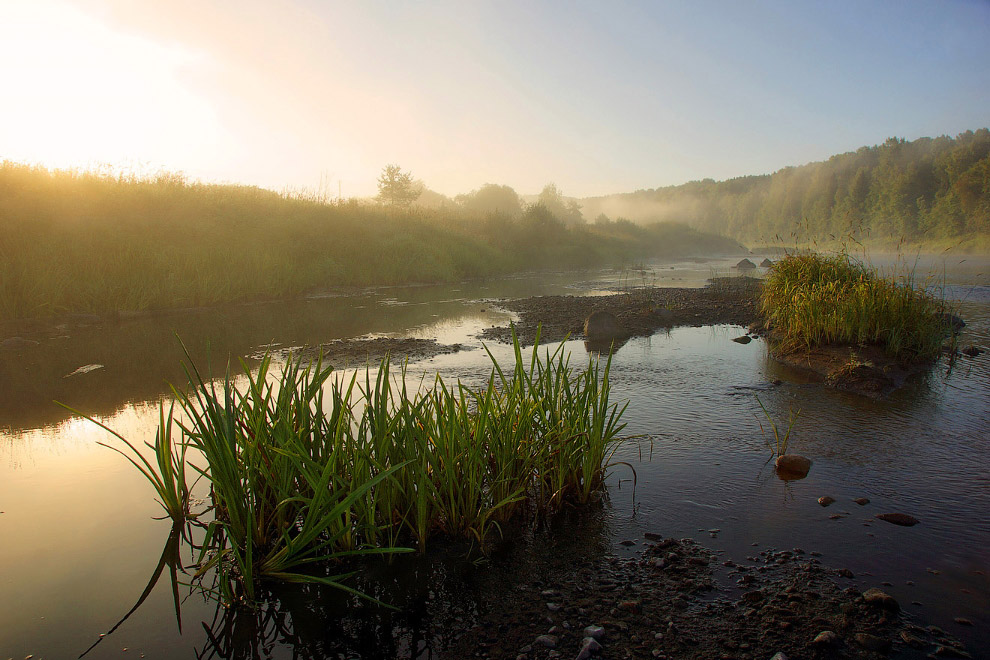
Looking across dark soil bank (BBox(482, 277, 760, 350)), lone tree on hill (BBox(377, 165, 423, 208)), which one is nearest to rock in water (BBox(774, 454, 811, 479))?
dark soil bank (BBox(482, 277, 760, 350))

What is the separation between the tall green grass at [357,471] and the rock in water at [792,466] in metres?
1.46

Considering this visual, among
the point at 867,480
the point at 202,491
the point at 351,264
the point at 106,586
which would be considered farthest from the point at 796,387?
the point at 351,264

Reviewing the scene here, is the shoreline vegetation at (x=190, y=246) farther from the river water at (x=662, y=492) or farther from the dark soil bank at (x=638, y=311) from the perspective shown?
the dark soil bank at (x=638, y=311)

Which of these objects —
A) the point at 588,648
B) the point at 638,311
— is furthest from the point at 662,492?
the point at 638,311

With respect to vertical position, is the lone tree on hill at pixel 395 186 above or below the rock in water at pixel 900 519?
above

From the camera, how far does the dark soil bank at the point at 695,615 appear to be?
2.09 m

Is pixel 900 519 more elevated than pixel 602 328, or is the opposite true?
pixel 602 328

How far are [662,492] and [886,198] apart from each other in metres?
60.2

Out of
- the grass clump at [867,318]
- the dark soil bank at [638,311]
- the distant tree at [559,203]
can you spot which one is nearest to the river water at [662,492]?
the grass clump at [867,318]

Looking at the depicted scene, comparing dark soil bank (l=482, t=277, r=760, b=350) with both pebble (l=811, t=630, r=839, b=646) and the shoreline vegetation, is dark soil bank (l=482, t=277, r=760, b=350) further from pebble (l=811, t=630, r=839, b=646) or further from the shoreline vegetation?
the shoreline vegetation

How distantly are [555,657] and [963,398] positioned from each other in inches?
233

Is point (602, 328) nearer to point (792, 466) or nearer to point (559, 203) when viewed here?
point (792, 466)

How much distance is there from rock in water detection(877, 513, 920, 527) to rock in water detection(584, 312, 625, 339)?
6.20 meters

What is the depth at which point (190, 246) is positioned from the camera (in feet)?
48.7
